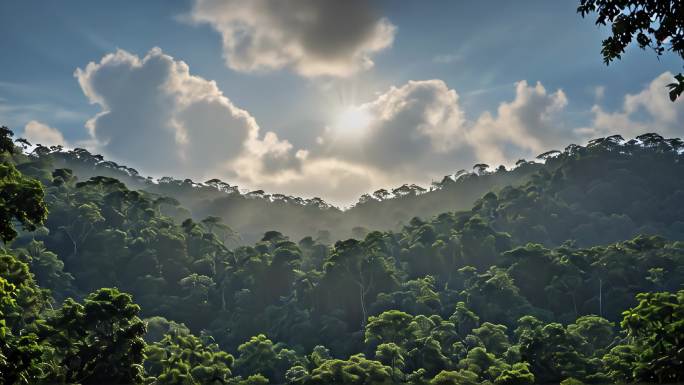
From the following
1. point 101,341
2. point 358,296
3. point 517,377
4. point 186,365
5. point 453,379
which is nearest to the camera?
point 101,341

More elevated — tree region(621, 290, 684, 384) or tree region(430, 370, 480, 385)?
tree region(621, 290, 684, 384)

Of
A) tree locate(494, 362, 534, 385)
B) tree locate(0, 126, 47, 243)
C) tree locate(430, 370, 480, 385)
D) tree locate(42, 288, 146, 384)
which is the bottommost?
tree locate(430, 370, 480, 385)

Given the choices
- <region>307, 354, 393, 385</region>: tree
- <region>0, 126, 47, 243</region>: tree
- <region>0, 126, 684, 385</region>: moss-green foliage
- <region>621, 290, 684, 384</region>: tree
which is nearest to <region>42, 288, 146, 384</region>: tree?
<region>0, 126, 684, 385</region>: moss-green foliage

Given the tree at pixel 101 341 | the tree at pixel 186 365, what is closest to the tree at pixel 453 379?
the tree at pixel 186 365

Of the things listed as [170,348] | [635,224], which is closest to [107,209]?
[170,348]

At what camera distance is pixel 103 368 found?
3056 cm

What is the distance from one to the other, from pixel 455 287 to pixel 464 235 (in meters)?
11.1

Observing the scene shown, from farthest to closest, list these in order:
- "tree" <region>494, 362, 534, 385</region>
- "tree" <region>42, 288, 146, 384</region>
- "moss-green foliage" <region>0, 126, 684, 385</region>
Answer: "tree" <region>494, 362, 534, 385</region> < "moss-green foliage" <region>0, 126, 684, 385</region> < "tree" <region>42, 288, 146, 384</region>

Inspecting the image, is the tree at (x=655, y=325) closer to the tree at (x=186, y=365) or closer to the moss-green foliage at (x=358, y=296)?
the moss-green foliage at (x=358, y=296)

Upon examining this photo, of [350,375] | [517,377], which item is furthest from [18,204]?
[517,377]

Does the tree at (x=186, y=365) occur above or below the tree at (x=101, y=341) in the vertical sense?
below

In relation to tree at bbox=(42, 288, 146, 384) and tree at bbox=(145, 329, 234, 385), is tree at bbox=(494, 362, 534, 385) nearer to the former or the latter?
tree at bbox=(145, 329, 234, 385)

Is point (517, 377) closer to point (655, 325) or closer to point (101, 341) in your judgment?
point (655, 325)

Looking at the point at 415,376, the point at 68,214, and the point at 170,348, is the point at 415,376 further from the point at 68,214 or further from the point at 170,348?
the point at 68,214
